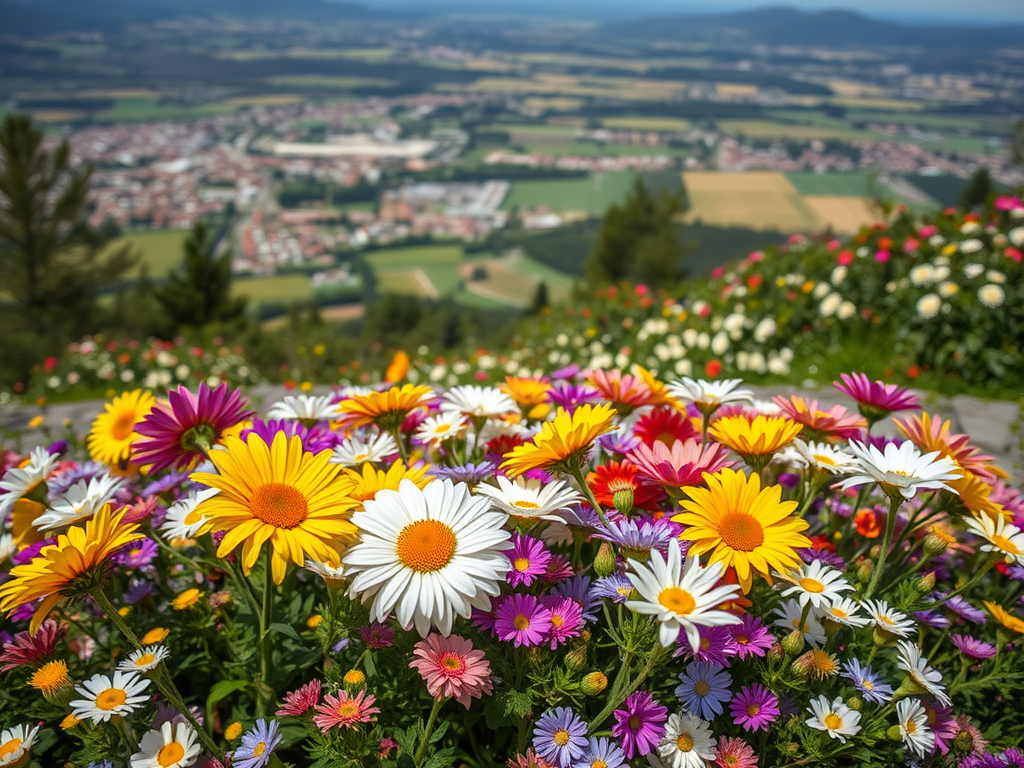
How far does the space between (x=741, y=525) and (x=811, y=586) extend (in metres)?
0.20

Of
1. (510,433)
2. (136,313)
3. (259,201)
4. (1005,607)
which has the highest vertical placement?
(510,433)

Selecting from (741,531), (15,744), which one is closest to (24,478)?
(15,744)

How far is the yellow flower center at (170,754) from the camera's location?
1.04 metres

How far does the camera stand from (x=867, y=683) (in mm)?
1125

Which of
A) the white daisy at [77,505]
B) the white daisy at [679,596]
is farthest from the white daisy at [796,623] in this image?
the white daisy at [77,505]

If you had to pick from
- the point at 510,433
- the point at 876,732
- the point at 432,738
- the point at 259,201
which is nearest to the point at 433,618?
the point at 432,738

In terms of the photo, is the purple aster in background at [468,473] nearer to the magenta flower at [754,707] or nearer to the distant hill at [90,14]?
the magenta flower at [754,707]

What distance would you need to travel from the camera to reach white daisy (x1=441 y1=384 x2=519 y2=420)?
4.93ft

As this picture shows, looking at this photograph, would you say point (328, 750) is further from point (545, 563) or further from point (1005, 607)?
point (1005, 607)

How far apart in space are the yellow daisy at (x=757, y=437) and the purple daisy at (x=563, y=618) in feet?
1.43

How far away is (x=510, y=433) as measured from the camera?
154 centimetres

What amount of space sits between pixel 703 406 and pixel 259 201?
69656 millimetres

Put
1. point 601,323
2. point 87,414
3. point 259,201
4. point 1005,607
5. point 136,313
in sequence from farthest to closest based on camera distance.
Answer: point 259,201 < point 136,313 < point 601,323 < point 87,414 < point 1005,607

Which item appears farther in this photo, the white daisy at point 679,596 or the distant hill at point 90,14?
the distant hill at point 90,14
